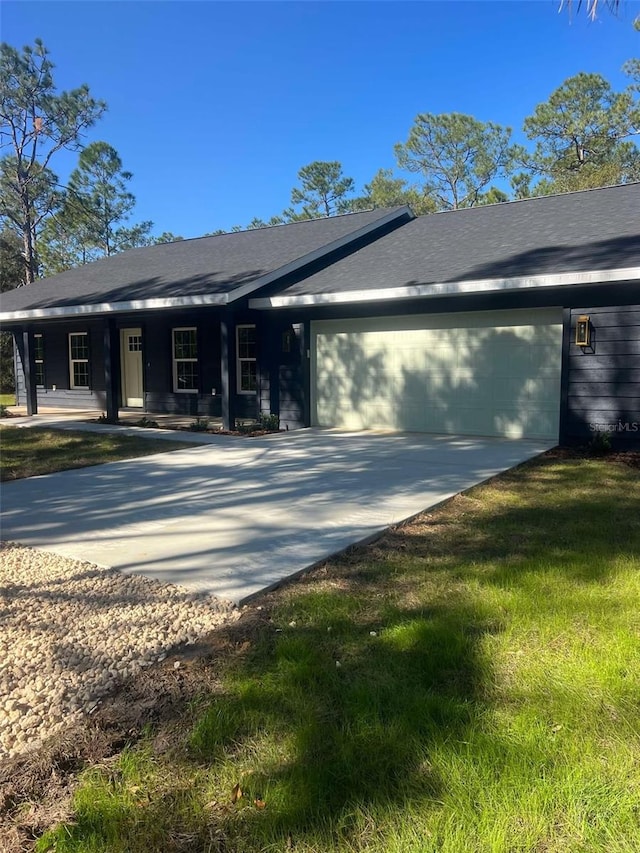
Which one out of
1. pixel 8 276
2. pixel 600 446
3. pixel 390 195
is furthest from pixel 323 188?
pixel 600 446

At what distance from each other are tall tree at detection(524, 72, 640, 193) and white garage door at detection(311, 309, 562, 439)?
18.7 m

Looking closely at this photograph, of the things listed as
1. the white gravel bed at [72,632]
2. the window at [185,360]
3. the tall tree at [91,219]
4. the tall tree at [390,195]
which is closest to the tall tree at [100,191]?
the tall tree at [91,219]

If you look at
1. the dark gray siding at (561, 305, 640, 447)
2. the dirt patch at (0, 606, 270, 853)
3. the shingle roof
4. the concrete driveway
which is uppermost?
the shingle roof

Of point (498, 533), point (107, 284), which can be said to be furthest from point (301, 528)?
point (107, 284)

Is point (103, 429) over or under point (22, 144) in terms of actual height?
under

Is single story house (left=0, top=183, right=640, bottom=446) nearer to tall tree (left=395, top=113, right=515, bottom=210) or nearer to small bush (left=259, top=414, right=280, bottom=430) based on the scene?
small bush (left=259, top=414, right=280, bottom=430)

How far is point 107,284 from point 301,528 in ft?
37.5

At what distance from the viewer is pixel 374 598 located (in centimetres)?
362

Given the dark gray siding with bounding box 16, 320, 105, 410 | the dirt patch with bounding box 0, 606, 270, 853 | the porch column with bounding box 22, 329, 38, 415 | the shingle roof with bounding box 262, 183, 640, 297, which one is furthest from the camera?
the dark gray siding with bounding box 16, 320, 105, 410

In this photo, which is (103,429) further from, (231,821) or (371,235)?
(231,821)

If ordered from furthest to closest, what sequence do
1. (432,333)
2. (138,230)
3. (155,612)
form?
(138,230) < (432,333) < (155,612)

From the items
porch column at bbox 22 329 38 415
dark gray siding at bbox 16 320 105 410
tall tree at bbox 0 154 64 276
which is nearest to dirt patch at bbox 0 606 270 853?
porch column at bbox 22 329 38 415

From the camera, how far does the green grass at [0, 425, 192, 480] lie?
8.11 meters

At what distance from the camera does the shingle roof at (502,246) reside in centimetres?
891
